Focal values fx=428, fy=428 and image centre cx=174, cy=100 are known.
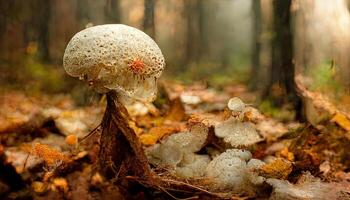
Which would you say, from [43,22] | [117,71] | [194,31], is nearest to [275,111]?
[194,31]

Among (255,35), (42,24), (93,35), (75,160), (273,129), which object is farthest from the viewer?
(42,24)

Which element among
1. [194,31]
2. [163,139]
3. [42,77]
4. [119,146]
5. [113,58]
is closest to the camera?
[113,58]

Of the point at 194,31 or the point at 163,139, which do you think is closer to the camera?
the point at 163,139

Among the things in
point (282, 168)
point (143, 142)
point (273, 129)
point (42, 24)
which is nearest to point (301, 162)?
point (282, 168)

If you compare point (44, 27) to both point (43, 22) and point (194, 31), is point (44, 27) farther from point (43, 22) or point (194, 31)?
point (194, 31)

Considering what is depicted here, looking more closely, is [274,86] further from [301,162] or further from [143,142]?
[143,142]

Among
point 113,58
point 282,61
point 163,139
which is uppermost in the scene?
point 113,58
